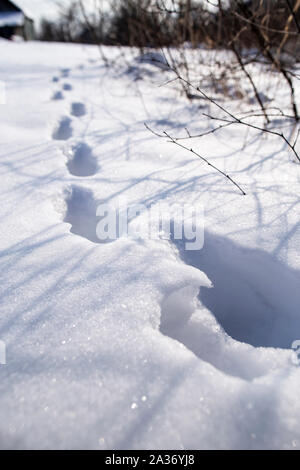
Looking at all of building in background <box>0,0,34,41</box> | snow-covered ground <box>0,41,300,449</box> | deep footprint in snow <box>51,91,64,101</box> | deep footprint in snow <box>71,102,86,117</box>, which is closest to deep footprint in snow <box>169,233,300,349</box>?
snow-covered ground <box>0,41,300,449</box>

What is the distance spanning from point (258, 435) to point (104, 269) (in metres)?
0.54

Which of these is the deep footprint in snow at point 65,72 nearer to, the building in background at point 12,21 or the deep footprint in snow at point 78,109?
the deep footprint in snow at point 78,109

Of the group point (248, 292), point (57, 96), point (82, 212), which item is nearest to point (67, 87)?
point (57, 96)

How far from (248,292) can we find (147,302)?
402 millimetres

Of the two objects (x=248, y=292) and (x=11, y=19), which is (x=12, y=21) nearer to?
(x=11, y=19)

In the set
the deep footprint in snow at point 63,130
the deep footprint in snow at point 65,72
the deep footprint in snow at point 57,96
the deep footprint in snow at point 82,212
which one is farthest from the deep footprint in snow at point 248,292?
the deep footprint in snow at point 65,72

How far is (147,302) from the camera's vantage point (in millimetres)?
741

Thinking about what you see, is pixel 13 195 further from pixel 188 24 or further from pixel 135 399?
pixel 188 24

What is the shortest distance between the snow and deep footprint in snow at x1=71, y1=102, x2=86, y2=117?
46.2 feet

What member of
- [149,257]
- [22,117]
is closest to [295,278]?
[149,257]

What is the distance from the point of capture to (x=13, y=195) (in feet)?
3.83

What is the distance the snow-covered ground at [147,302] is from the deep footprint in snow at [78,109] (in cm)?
63

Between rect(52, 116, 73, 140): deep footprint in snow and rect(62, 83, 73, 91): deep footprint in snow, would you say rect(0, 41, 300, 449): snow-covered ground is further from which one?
rect(62, 83, 73, 91): deep footprint in snow
